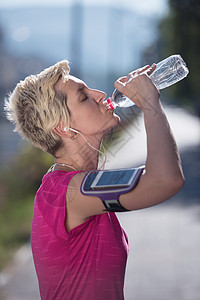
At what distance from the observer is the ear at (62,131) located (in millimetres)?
2194

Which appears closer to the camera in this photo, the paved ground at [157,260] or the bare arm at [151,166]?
the bare arm at [151,166]

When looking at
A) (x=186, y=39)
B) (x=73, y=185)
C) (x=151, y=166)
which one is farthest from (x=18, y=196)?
(x=186, y=39)

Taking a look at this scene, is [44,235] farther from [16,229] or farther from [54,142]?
[16,229]

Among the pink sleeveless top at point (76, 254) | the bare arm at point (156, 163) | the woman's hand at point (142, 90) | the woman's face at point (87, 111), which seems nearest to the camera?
the bare arm at point (156, 163)

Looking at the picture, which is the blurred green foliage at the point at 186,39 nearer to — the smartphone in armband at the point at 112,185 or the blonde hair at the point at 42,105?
the blonde hair at the point at 42,105

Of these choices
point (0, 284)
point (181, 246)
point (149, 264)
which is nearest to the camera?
point (0, 284)

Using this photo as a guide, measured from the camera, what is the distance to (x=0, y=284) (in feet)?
18.3

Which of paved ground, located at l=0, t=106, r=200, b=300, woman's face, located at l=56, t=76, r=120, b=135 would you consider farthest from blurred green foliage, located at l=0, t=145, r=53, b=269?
woman's face, located at l=56, t=76, r=120, b=135

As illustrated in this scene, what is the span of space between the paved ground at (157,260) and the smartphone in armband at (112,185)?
139 inches

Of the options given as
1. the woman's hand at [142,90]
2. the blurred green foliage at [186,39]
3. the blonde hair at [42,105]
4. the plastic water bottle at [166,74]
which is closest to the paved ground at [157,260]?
the plastic water bottle at [166,74]

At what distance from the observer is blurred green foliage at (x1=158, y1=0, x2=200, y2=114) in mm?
15245

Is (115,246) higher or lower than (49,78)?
lower

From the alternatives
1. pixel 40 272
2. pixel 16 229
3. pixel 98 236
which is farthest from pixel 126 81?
pixel 16 229

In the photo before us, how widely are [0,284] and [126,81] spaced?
4.08 m
